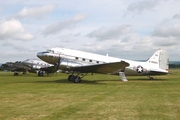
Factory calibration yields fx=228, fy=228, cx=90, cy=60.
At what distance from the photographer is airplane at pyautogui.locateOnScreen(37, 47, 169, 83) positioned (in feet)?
65.3

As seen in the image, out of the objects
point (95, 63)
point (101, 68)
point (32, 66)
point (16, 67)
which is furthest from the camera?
point (16, 67)

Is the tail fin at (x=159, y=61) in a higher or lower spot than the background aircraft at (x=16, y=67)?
higher

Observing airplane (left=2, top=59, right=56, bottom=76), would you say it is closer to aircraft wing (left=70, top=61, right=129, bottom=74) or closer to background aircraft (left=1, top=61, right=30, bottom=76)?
background aircraft (left=1, top=61, right=30, bottom=76)

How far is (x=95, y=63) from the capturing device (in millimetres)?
21609

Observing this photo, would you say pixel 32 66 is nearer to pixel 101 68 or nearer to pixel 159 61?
pixel 101 68

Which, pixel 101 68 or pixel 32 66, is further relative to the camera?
pixel 32 66

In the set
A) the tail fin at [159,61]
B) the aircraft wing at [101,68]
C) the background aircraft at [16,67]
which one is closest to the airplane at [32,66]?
the background aircraft at [16,67]

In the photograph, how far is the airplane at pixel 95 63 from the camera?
65.3ft

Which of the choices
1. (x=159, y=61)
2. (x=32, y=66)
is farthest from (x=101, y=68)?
(x=32, y=66)

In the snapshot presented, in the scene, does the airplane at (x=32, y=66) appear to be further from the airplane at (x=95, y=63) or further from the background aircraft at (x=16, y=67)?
the airplane at (x=95, y=63)

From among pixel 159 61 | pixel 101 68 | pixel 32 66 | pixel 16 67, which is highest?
pixel 159 61

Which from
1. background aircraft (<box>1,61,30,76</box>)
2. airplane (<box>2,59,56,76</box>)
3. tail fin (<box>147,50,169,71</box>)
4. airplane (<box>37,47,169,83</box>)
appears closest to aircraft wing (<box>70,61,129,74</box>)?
airplane (<box>37,47,169,83</box>)

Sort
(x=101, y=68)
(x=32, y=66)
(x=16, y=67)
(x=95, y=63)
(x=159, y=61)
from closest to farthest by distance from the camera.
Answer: (x=101, y=68)
(x=95, y=63)
(x=159, y=61)
(x=32, y=66)
(x=16, y=67)

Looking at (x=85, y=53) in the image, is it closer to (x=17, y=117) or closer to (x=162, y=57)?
(x=162, y=57)
